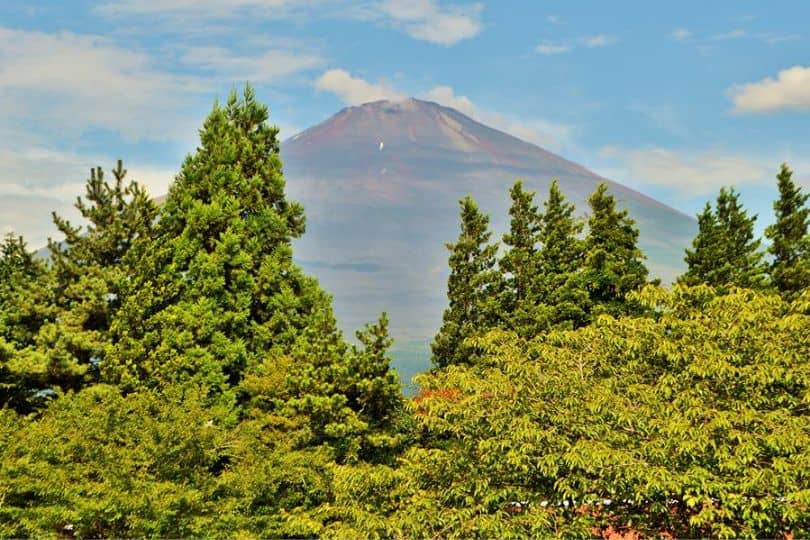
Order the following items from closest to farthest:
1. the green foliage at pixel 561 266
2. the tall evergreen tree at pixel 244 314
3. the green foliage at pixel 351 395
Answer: the green foliage at pixel 351 395 < the tall evergreen tree at pixel 244 314 < the green foliage at pixel 561 266

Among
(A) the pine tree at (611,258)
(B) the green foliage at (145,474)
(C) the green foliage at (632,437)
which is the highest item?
(A) the pine tree at (611,258)

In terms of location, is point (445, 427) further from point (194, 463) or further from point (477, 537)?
point (194, 463)

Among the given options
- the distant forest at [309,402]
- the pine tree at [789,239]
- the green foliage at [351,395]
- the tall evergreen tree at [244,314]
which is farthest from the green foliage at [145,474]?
the pine tree at [789,239]

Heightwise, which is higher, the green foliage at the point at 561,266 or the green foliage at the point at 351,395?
the green foliage at the point at 561,266

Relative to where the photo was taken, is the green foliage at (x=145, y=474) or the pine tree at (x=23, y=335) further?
the pine tree at (x=23, y=335)

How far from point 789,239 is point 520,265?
12242 mm

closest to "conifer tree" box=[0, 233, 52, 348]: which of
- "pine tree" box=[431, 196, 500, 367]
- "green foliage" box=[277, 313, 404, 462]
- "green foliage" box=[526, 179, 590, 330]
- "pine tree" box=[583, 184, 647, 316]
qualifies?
"green foliage" box=[277, 313, 404, 462]

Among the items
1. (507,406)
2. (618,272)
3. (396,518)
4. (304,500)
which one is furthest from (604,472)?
(618,272)

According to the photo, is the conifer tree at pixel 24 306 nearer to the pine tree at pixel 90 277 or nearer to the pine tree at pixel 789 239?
the pine tree at pixel 90 277

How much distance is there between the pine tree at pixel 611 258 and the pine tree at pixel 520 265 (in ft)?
7.53

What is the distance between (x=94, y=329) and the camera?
19.0 m

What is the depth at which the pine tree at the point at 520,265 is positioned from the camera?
2770cm

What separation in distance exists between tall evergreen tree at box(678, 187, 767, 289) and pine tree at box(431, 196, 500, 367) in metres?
8.29

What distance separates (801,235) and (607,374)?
23005 mm
